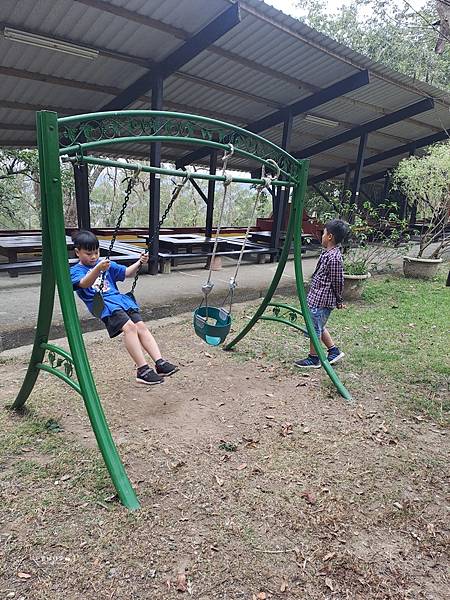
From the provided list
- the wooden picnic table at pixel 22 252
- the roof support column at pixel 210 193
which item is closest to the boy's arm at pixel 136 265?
the wooden picnic table at pixel 22 252

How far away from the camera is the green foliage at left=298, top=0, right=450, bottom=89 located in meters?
13.6

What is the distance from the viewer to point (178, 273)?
7602mm

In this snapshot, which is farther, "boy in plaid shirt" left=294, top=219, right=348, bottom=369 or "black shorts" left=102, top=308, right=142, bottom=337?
"boy in plaid shirt" left=294, top=219, right=348, bottom=369

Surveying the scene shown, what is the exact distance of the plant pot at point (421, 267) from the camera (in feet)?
25.6

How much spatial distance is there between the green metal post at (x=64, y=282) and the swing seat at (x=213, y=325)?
1.05 metres

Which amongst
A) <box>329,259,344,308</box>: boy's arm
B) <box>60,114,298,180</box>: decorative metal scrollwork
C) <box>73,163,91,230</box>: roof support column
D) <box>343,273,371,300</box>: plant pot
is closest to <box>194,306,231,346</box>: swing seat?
<box>329,259,344,308</box>: boy's arm

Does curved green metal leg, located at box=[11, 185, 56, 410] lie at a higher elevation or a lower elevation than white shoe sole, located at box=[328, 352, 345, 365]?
higher

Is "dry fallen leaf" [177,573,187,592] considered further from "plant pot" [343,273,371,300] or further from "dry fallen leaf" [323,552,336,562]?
"plant pot" [343,273,371,300]

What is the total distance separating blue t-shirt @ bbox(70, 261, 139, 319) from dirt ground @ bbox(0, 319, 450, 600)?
2.22 feet

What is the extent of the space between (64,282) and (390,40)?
1555 centimetres

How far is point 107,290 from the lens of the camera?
9.22ft

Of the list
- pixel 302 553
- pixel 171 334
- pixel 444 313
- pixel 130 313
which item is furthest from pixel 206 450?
pixel 444 313

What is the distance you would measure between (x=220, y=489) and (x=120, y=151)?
896 cm

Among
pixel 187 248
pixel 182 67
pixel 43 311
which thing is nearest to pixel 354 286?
pixel 187 248
